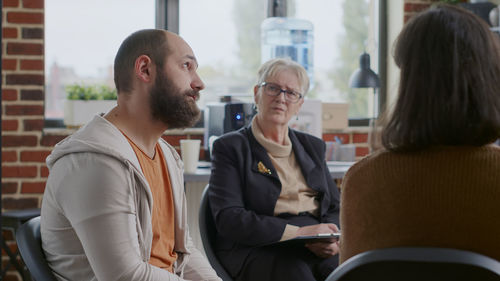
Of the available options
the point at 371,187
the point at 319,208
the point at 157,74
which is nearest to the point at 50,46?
the point at 319,208

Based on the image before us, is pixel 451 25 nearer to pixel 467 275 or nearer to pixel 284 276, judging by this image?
pixel 467 275

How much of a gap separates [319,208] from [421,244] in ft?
3.88

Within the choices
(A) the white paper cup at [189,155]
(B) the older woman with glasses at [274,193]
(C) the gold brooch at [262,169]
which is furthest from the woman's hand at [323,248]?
(A) the white paper cup at [189,155]

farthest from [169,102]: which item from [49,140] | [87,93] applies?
[49,140]

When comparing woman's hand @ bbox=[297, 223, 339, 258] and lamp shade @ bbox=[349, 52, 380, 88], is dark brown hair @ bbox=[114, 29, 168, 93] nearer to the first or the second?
woman's hand @ bbox=[297, 223, 339, 258]

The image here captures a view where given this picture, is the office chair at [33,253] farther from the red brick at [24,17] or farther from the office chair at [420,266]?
the red brick at [24,17]

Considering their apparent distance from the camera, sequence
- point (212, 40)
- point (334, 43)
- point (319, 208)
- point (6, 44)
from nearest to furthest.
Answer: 1. point (319, 208)
2. point (6, 44)
3. point (212, 40)
4. point (334, 43)

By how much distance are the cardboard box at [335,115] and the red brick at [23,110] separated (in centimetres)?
178

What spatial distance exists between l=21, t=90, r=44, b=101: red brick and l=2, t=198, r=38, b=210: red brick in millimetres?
589

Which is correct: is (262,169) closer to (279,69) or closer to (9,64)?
(279,69)

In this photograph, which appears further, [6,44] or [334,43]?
[334,43]

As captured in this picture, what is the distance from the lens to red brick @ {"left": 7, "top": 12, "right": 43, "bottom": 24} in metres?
3.52

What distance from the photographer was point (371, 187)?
1.16 meters

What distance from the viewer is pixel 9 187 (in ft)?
11.6
